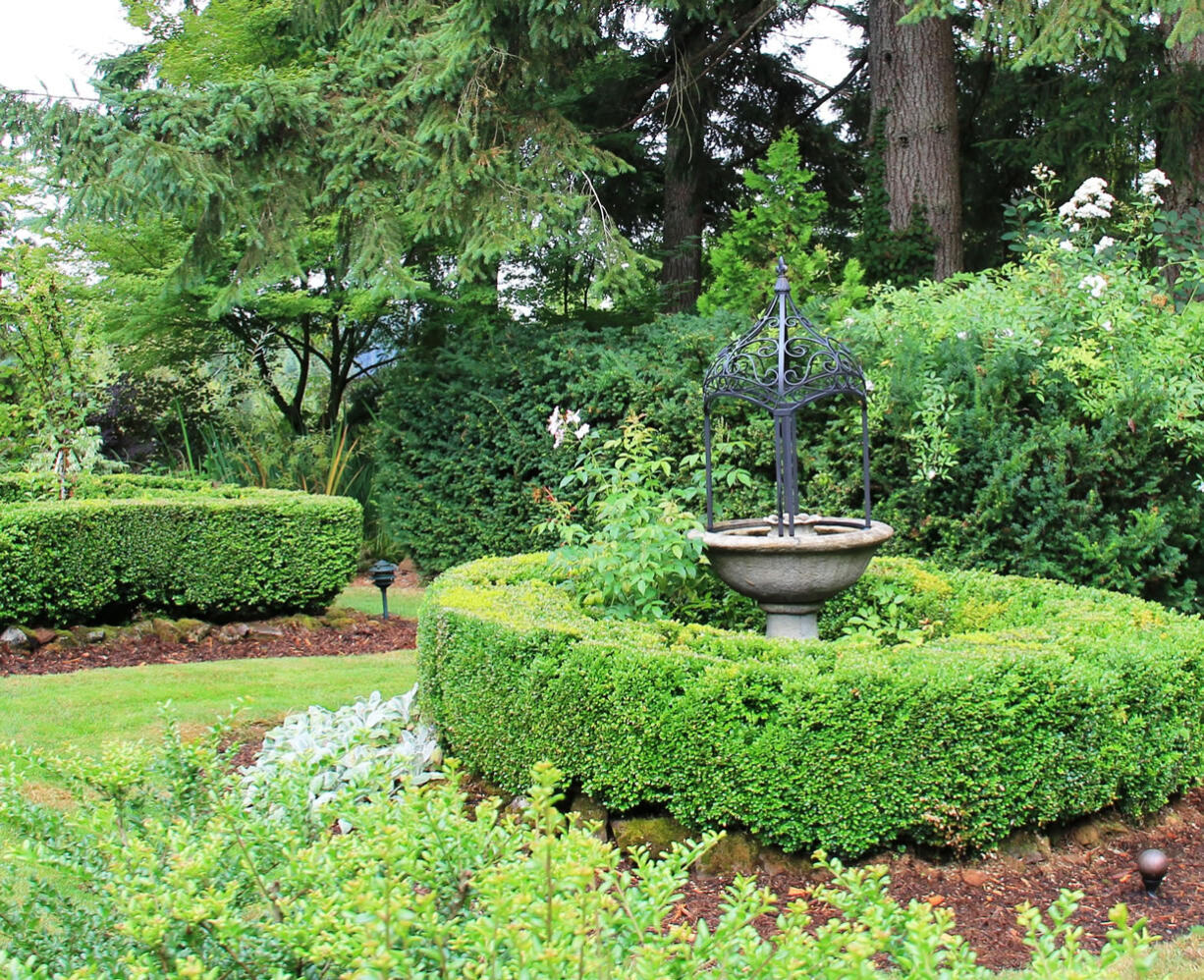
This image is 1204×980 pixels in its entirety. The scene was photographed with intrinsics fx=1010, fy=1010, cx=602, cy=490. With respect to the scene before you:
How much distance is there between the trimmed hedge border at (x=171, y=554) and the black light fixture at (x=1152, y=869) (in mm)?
6321

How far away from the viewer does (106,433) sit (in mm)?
15016

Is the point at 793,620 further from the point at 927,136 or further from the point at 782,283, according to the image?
the point at 927,136

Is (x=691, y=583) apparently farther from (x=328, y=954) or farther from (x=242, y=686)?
(x=328, y=954)

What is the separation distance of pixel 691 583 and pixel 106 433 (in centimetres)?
1256

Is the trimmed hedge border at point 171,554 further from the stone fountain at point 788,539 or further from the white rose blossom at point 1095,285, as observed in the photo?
the white rose blossom at point 1095,285

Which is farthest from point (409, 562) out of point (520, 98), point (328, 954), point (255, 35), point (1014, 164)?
point (328, 954)

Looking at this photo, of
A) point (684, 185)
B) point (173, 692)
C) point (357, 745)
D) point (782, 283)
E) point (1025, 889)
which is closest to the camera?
point (1025, 889)

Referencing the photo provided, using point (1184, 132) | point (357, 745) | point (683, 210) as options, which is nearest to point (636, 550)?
point (357, 745)

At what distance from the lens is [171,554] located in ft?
25.1

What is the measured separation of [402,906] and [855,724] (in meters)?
2.29

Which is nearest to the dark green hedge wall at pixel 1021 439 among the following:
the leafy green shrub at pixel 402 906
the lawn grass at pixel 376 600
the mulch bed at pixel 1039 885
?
the mulch bed at pixel 1039 885

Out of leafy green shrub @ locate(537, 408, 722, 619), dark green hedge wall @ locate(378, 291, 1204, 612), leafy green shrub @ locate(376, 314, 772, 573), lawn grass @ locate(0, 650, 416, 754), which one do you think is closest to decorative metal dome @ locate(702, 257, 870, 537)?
leafy green shrub @ locate(537, 408, 722, 619)

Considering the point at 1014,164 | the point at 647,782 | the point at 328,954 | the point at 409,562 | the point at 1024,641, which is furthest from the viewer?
the point at 1014,164

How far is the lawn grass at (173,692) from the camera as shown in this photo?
5246 millimetres
